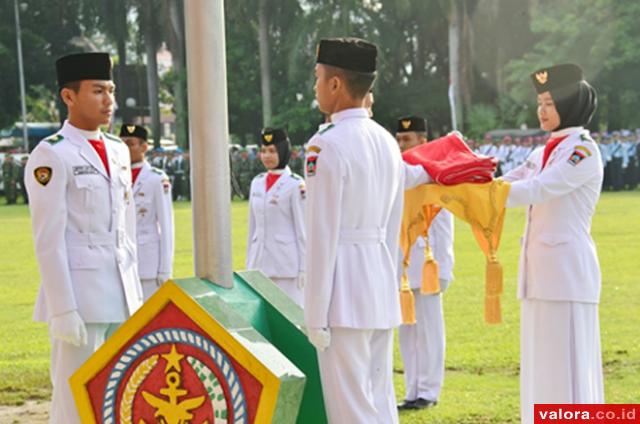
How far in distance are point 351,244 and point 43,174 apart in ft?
4.70

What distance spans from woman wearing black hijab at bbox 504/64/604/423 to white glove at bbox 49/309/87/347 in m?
2.10

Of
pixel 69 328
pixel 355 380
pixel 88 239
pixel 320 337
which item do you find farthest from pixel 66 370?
pixel 355 380

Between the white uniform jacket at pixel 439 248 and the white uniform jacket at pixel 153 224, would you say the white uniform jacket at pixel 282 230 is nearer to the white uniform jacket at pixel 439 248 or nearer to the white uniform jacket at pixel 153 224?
the white uniform jacket at pixel 153 224

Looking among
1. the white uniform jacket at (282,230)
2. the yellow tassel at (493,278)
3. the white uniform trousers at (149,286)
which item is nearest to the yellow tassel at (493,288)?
the yellow tassel at (493,278)

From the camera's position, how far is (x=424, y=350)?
25.9 feet

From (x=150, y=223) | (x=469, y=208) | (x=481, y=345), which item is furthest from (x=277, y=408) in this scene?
(x=481, y=345)

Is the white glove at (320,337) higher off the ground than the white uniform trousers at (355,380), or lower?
higher

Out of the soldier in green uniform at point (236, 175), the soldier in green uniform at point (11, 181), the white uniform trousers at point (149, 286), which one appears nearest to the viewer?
the white uniform trousers at point (149, 286)

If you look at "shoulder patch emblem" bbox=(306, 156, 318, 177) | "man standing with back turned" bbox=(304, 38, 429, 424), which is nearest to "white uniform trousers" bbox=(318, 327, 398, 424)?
"man standing with back turned" bbox=(304, 38, 429, 424)

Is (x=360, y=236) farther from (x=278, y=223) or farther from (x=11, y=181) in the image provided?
(x=11, y=181)

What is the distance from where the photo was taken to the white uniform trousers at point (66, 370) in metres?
5.38

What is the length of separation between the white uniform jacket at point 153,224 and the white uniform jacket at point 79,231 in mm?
2954

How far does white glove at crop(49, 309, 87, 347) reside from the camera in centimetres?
531

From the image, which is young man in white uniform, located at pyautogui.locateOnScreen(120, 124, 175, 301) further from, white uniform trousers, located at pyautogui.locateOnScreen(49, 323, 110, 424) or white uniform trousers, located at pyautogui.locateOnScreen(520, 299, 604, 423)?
white uniform trousers, located at pyautogui.locateOnScreen(520, 299, 604, 423)
